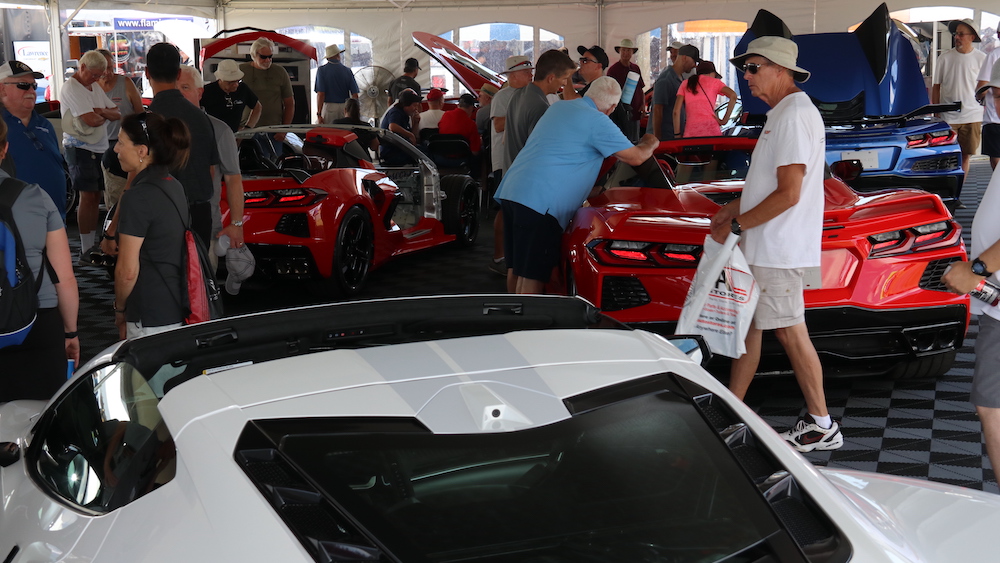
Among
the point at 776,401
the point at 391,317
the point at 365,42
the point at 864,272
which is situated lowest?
the point at 776,401

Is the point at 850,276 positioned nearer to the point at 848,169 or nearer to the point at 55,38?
the point at 848,169

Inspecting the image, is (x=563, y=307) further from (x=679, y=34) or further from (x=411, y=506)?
(x=679, y=34)

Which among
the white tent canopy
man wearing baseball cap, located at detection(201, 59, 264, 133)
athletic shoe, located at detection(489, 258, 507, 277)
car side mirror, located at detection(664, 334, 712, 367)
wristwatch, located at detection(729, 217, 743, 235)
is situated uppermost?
the white tent canopy

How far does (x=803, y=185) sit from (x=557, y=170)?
164 cm

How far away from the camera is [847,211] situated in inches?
182

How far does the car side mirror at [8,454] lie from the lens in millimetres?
2277

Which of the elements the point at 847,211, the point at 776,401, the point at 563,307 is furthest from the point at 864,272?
the point at 563,307

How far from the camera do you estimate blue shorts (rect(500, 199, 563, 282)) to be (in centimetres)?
548

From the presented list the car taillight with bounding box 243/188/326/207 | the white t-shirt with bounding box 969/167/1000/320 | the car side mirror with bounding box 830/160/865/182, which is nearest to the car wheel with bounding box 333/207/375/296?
the car taillight with bounding box 243/188/326/207

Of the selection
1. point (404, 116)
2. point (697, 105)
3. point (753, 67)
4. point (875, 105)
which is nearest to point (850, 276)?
point (753, 67)

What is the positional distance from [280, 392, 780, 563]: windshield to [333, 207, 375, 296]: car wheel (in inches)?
217

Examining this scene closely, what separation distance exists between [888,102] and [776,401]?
5.31m

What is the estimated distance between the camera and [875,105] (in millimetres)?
9164

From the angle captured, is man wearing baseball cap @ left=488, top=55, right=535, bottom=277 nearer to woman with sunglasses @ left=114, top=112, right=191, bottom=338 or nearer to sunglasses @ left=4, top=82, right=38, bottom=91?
sunglasses @ left=4, top=82, right=38, bottom=91
